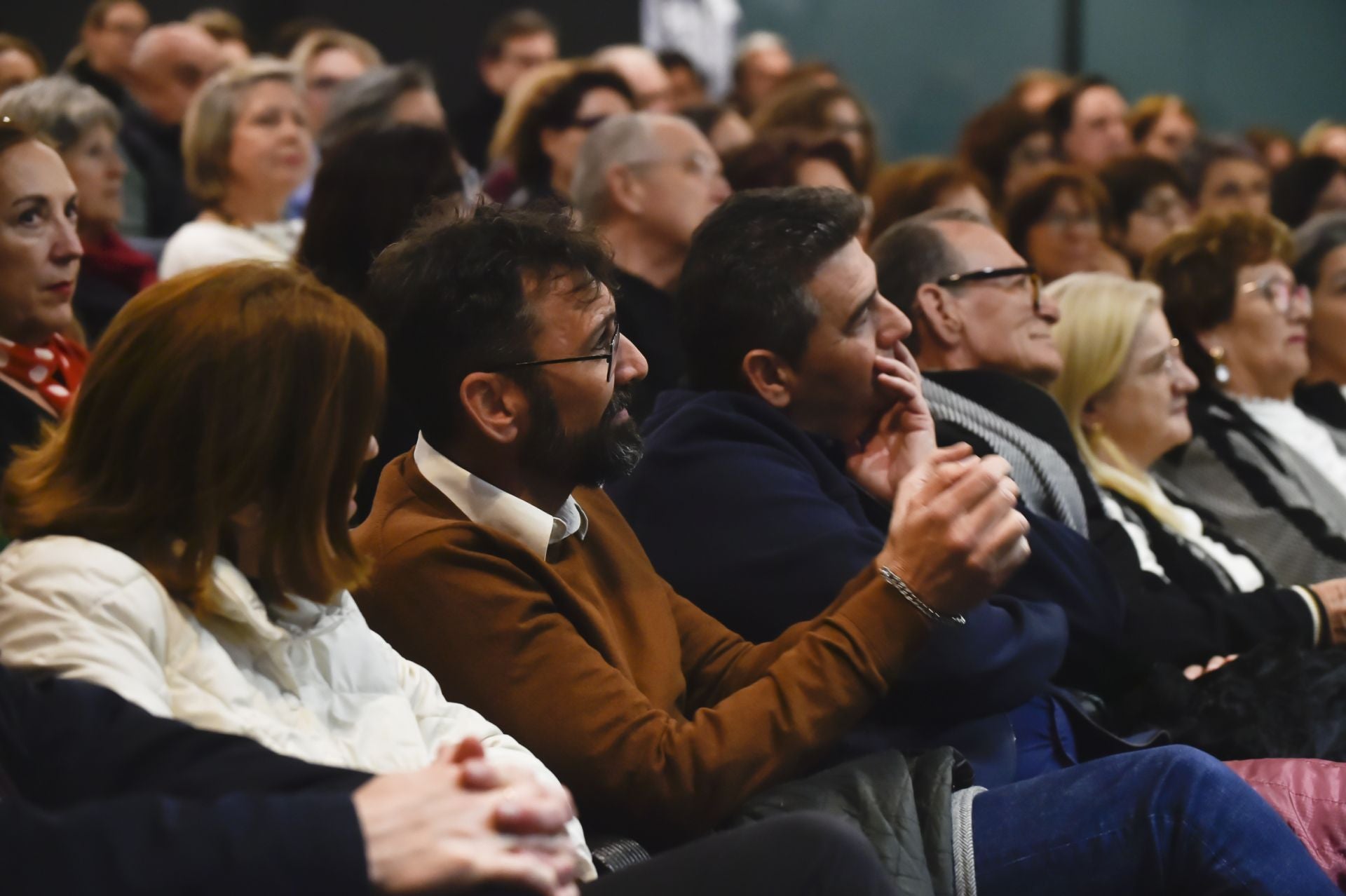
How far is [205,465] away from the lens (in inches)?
60.2

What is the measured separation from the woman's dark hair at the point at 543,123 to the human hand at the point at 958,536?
342 cm

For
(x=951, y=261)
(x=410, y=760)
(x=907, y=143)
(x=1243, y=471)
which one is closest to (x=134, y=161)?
(x=951, y=261)

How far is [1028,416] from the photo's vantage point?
3080 millimetres

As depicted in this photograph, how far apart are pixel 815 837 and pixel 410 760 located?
0.44 metres

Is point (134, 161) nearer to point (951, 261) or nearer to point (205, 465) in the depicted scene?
point (951, 261)

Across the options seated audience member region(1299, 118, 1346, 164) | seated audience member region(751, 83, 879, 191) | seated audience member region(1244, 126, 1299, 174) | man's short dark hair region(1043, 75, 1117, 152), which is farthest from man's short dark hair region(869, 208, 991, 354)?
seated audience member region(1244, 126, 1299, 174)

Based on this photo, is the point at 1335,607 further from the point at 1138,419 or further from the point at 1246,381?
the point at 1246,381

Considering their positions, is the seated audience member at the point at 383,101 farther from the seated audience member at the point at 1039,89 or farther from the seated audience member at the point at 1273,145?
the seated audience member at the point at 1273,145

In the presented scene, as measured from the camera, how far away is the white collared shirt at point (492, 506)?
1976 millimetres

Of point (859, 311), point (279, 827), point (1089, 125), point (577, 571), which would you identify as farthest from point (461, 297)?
point (1089, 125)

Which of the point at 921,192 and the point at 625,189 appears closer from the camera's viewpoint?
the point at 625,189

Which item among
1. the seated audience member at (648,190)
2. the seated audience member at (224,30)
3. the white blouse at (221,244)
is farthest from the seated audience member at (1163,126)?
the white blouse at (221,244)

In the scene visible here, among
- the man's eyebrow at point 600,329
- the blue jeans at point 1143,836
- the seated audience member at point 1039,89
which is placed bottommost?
the seated audience member at point 1039,89

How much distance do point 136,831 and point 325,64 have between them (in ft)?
17.5
